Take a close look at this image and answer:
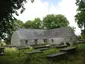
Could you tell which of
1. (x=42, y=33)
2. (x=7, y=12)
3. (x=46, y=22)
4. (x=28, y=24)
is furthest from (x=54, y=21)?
(x=7, y=12)

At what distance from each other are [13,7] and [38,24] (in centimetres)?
7854

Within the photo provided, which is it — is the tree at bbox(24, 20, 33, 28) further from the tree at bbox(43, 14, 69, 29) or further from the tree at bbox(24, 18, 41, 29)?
the tree at bbox(43, 14, 69, 29)

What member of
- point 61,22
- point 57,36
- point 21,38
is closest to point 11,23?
point 21,38

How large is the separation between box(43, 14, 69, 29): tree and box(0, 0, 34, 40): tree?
237ft

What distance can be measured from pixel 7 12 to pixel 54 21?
76610 millimetres

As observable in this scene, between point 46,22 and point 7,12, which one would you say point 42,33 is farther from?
point 7,12

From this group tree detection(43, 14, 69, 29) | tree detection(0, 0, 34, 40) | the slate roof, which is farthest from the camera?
tree detection(43, 14, 69, 29)

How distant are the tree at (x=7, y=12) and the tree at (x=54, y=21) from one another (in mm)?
72194

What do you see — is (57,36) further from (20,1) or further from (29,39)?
(20,1)

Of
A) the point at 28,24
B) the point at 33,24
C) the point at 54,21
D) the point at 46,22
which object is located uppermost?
the point at 54,21

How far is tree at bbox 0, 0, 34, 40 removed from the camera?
13853mm

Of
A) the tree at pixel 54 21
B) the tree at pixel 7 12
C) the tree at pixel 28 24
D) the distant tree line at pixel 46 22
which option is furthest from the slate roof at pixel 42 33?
the tree at pixel 7 12

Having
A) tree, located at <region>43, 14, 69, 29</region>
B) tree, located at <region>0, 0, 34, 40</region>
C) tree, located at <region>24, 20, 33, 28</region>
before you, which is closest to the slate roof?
tree, located at <region>43, 14, 69, 29</region>

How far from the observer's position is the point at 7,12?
48.1 feet
